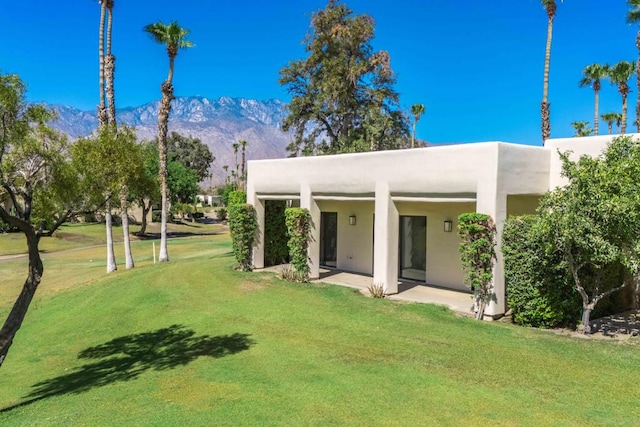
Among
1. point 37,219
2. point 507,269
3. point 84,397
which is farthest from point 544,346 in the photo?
point 37,219

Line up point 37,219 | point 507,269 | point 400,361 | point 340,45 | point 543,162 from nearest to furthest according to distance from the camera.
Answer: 1. point 400,361
2. point 37,219
3. point 507,269
4. point 543,162
5. point 340,45

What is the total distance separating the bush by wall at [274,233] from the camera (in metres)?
19.8

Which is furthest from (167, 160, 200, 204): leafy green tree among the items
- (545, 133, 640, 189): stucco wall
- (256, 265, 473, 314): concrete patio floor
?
(545, 133, 640, 189): stucco wall

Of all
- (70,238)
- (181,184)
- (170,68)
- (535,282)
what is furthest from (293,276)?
(181,184)

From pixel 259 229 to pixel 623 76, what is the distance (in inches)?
1213

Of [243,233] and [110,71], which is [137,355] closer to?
[243,233]

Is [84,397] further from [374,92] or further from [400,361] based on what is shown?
[374,92]

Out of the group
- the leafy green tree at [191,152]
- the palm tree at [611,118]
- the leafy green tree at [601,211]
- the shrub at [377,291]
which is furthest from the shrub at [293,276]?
the leafy green tree at [191,152]

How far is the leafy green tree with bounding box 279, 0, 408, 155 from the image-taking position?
3284 cm

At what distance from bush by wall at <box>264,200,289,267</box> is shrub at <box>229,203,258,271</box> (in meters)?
0.94

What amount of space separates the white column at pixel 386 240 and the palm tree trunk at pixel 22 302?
9242 mm

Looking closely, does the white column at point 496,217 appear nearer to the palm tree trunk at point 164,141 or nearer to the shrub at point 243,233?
the shrub at point 243,233

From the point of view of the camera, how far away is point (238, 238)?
1869 centimetres

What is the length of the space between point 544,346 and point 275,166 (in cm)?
1197
